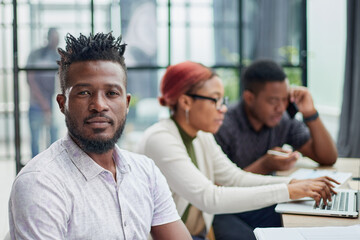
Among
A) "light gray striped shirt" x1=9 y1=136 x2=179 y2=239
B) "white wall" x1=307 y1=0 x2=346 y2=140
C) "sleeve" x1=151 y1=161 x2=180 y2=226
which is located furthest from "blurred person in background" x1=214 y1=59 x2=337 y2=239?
"white wall" x1=307 y1=0 x2=346 y2=140

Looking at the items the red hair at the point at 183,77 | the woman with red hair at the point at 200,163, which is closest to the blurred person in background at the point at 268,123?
the woman with red hair at the point at 200,163

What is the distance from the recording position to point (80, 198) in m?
1.20

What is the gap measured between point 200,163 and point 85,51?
1022 mm

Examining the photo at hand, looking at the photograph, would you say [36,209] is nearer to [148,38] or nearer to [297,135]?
[297,135]

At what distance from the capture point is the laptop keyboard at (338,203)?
5.43ft

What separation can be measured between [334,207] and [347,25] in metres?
2.73

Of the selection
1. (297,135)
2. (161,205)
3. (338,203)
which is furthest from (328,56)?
(161,205)

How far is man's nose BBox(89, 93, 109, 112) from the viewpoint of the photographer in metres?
1.26

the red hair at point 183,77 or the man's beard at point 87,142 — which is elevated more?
the red hair at point 183,77

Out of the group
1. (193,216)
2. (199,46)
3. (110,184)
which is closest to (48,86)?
(199,46)

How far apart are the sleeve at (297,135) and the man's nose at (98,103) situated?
5.85ft

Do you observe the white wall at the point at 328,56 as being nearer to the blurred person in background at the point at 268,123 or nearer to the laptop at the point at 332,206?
the blurred person in background at the point at 268,123

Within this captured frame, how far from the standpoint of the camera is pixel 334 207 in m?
1.67

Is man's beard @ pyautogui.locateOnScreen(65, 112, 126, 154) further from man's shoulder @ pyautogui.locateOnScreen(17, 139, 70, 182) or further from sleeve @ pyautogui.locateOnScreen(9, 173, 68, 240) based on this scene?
sleeve @ pyautogui.locateOnScreen(9, 173, 68, 240)
